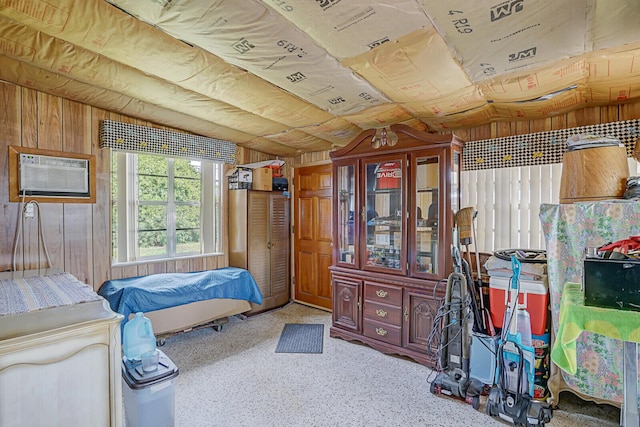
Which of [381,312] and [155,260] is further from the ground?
[155,260]

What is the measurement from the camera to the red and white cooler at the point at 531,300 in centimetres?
227

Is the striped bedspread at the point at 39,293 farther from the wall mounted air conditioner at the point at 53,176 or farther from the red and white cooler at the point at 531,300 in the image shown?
the red and white cooler at the point at 531,300

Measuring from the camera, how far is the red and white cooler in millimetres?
2266

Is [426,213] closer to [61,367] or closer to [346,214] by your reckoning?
[346,214]

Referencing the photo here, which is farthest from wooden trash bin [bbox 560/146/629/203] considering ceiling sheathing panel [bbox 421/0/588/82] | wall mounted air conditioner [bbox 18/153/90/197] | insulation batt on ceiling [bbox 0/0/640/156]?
wall mounted air conditioner [bbox 18/153/90/197]

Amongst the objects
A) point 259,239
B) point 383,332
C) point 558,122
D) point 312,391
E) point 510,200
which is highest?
point 558,122

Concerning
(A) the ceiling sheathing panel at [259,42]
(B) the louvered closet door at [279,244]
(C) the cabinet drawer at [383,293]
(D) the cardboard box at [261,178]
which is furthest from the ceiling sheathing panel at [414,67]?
(B) the louvered closet door at [279,244]

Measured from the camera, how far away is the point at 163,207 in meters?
3.65

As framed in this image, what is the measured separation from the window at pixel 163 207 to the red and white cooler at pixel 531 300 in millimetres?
3219

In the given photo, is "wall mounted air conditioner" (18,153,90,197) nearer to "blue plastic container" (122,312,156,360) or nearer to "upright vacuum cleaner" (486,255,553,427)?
"blue plastic container" (122,312,156,360)

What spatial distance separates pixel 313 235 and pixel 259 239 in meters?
0.77

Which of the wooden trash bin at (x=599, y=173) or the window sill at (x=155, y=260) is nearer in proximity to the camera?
the wooden trash bin at (x=599, y=173)

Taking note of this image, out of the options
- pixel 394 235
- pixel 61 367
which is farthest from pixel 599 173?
pixel 61 367

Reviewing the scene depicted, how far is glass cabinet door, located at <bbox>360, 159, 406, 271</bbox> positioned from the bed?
156 cm
